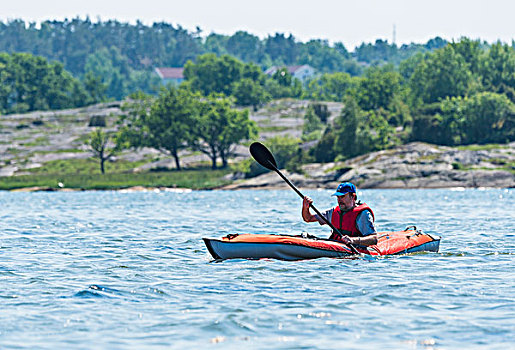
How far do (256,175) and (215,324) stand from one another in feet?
203

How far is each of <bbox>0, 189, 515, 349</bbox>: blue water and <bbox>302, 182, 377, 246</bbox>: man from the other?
1.62ft

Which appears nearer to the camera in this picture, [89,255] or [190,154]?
[89,255]

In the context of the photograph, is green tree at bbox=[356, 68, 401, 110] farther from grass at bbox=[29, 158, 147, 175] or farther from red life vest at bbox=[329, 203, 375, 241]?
red life vest at bbox=[329, 203, 375, 241]

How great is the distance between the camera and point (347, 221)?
52.3 ft

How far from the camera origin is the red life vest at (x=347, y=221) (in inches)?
623

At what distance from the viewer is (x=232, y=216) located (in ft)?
112

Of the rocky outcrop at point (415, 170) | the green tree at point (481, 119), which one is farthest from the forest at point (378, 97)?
the rocky outcrop at point (415, 170)

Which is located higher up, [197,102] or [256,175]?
[197,102]

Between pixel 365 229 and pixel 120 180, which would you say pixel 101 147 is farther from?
pixel 365 229

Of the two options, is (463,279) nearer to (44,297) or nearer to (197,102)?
(44,297)

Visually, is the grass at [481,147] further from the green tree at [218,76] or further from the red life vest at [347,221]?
the green tree at [218,76]

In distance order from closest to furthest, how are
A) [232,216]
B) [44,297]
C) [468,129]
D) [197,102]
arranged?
[44,297] → [232,216] → [468,129] → [197,102]

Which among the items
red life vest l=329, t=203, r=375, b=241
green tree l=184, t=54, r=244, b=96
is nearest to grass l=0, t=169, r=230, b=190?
green tree l=184, t=54, r=244, b=96

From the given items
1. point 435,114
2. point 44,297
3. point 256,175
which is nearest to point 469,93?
point 435,114
